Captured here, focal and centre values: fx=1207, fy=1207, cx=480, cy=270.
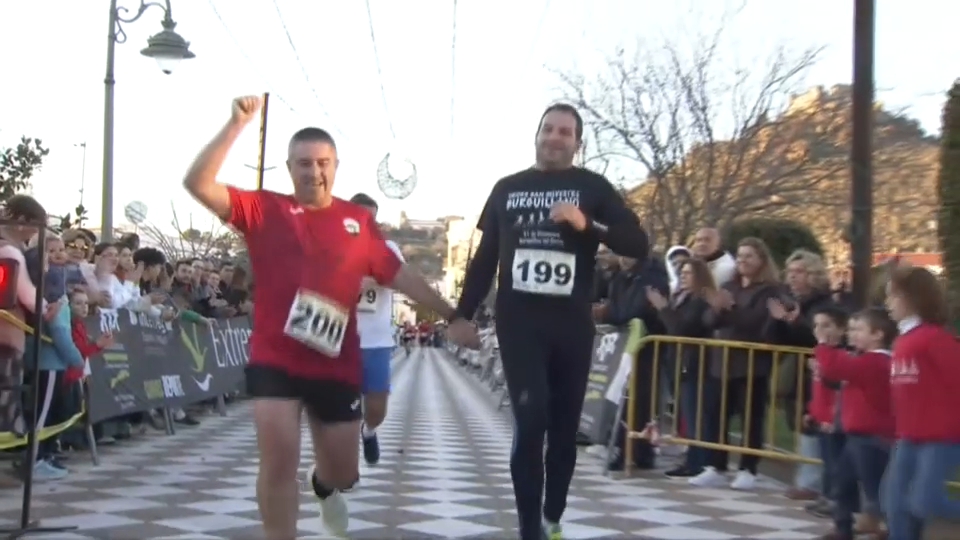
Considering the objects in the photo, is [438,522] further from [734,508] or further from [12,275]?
[12,275]

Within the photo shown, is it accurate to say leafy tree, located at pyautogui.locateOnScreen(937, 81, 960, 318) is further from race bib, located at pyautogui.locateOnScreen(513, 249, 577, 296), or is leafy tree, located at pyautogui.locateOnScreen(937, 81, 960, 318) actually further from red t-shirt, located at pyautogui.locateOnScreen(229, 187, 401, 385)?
red t-shirt, located at pyautogui.locateOnScreen(229, 187, 401, 385)

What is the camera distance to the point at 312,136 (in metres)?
4.82

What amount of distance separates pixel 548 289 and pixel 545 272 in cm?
8

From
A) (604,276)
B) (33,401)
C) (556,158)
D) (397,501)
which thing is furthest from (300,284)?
(604,276)

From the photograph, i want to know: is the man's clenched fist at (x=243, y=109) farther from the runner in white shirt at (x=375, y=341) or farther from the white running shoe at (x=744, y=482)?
the white running shoe at (x=744, y=482)

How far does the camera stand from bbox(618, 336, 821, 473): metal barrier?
8.58 meters

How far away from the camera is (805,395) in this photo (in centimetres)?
863

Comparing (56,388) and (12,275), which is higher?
(12,275)

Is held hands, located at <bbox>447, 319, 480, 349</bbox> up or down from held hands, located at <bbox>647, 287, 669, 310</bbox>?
down

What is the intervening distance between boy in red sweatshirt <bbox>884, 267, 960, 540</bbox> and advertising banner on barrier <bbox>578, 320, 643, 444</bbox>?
12.9ft

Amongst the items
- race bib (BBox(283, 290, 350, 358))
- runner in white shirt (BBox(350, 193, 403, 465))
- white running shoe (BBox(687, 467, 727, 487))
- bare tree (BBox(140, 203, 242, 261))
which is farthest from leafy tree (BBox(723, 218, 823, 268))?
bare tree (BBox(140, 203, 242, 261))

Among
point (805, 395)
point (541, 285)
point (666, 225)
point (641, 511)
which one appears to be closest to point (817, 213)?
point (666, 225)

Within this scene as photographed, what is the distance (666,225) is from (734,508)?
52.0 ft

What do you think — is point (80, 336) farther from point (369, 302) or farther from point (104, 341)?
point (369, 302)
